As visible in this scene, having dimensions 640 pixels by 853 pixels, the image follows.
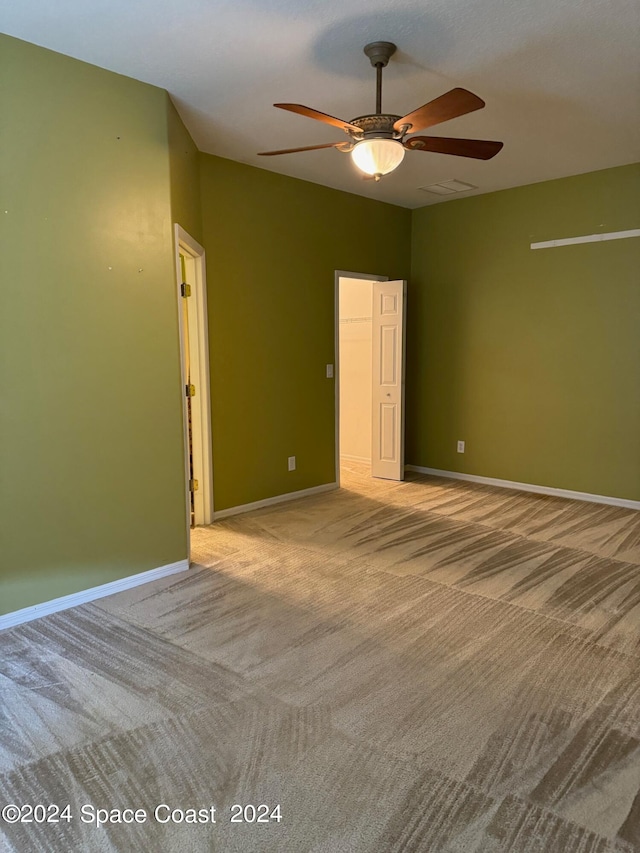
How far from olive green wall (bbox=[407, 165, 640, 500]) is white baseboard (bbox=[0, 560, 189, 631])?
337 cm

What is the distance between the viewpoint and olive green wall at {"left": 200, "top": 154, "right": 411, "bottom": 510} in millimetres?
4359

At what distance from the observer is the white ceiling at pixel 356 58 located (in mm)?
2391

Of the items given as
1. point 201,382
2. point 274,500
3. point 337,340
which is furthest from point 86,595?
point 337,340

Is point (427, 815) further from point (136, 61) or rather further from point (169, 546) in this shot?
point (136, 61)

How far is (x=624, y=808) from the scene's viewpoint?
170cm

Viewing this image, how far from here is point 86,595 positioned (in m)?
3.05

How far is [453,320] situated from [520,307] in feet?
2.34

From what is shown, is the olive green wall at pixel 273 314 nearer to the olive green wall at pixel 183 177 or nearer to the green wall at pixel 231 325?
the green wall at pixel 231 325

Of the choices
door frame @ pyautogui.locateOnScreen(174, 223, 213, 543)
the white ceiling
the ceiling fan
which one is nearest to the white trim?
the white ceiling

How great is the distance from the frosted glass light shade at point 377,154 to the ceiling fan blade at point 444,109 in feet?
0.29

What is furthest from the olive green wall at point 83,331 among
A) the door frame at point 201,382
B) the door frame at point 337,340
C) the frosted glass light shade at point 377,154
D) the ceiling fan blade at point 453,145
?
the door frame at point 337,340

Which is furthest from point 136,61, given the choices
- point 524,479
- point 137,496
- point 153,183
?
point 524,479

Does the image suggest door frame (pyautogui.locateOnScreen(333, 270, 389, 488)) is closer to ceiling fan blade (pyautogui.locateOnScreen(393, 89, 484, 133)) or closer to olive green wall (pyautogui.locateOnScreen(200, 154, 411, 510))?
olive green wall (pyautogui.locateOnScreen(200, 154, 411, 510))

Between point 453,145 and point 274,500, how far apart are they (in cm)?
315
